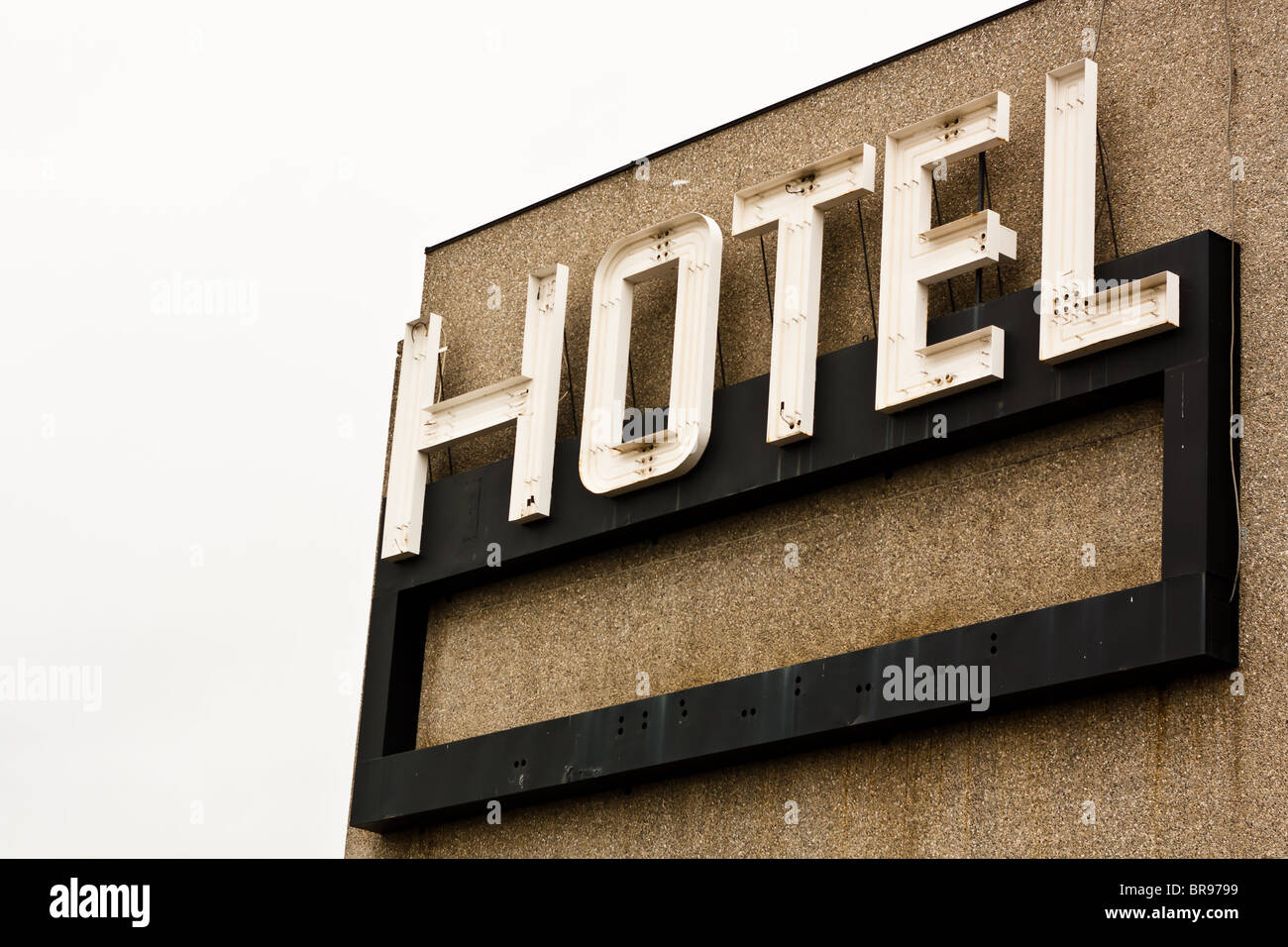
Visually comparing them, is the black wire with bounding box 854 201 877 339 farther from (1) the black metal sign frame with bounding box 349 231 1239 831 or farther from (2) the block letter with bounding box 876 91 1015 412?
(1) the black metal sign frame with bounding box 349 231 1239 831

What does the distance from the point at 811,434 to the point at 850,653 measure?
1818 mm

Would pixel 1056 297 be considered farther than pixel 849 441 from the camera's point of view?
No

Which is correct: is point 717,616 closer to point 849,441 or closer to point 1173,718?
point 849,441

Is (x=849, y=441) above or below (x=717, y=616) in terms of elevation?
above

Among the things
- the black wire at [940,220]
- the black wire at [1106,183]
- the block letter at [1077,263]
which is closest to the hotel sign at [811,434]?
the block letter at [1077,263]

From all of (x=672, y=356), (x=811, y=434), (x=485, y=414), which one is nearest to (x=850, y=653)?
(x=811, y=434)

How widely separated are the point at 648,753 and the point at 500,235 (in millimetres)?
6080

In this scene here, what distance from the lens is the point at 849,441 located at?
14812mm

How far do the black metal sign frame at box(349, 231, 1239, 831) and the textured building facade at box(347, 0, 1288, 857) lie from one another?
0.20 m

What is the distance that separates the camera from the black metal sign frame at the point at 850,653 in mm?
12641

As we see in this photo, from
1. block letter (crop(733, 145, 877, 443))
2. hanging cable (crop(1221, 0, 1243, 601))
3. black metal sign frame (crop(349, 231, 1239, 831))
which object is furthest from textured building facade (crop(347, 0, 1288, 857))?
block letter (crop(733, 145, 877, 443))

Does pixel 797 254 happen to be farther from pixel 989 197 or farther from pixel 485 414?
pixel 485 414

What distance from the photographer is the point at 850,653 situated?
14.1m
